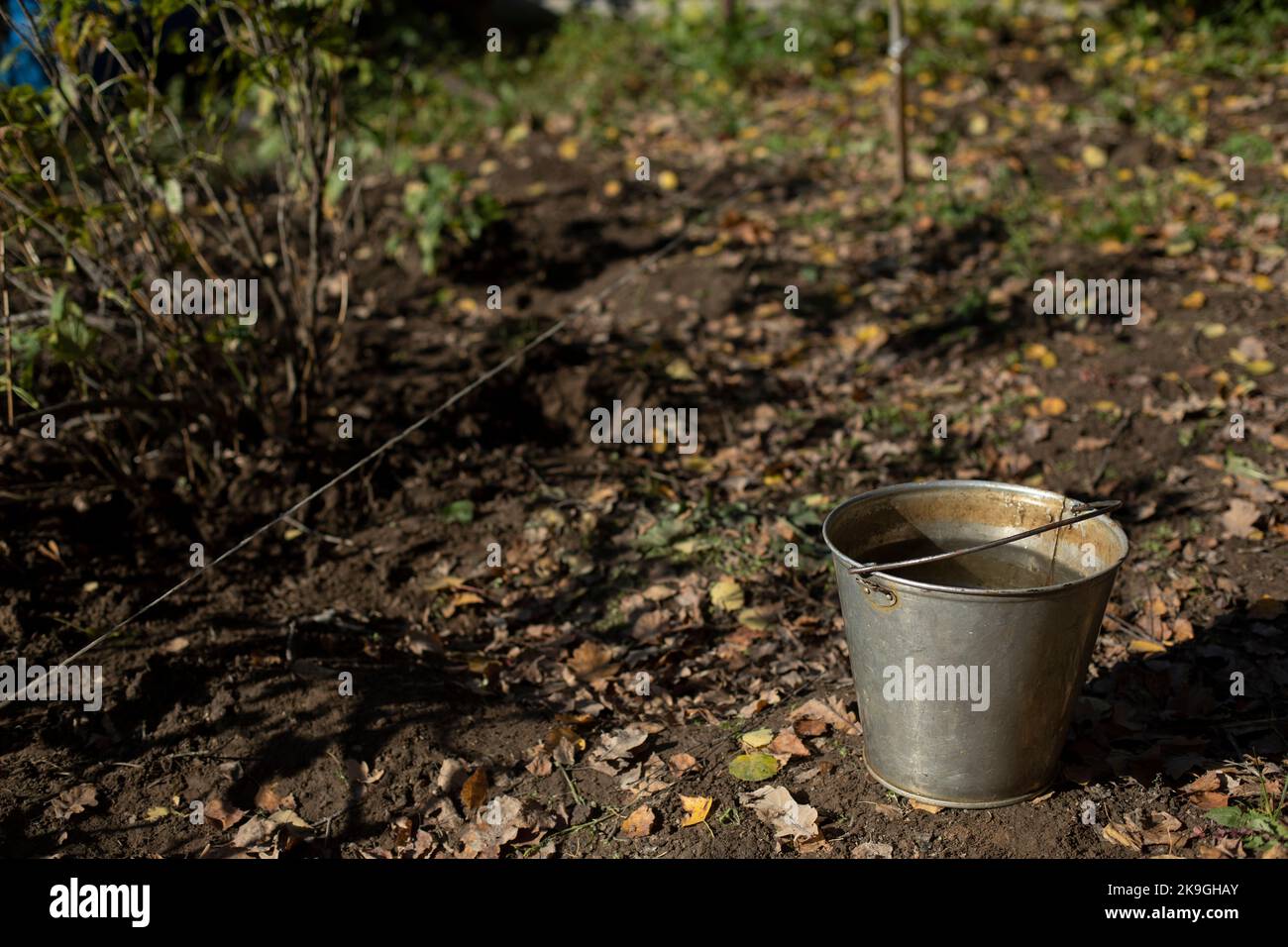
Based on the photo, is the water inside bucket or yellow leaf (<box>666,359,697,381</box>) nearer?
the water inside bucket

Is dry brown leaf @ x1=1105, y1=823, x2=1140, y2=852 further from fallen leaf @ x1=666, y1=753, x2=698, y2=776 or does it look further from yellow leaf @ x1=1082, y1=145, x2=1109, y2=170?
yellow leaf @ x1=1082, y1=145, x2=1109, y2=170

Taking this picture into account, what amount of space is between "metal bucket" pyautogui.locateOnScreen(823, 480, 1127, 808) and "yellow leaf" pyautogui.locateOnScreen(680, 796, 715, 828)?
0.44 meters

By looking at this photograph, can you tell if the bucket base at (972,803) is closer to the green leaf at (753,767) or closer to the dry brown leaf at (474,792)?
the green leaf at (753,767)

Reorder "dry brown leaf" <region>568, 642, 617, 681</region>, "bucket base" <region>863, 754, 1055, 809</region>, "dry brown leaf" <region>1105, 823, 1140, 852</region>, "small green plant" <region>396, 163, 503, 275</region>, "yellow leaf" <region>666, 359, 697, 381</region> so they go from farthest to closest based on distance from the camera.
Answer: "small green plant" <region>396, 163, 503, 275</region>, "yellow leaf" <region>666, 359, 697, 381</region>, "dry brown leaf" <region>568, 642, 617, 681</region>, "bucket base" <region>863, 754, 1055, 809</region>, "dry brown leaf" <region>1105, 823, 1140, 852</region>

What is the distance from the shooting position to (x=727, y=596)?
4.03 meters

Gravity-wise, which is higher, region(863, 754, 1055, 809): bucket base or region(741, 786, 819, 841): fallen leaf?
region(863, 754, 1055, 809): bucket base

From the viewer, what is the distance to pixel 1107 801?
2.93m

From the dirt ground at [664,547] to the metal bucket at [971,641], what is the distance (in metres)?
0.14

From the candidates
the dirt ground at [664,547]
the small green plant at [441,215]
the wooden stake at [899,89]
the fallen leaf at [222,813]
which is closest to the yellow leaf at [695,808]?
the dirt ground at [664,547]

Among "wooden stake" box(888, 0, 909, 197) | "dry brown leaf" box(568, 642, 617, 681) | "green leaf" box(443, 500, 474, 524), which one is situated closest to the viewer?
"dry brown leaf" box(568, 642, 617, 681)

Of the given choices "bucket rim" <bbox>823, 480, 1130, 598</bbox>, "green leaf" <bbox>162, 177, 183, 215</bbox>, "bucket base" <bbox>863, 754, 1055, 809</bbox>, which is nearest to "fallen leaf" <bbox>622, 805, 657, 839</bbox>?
"bucket base" <bbox>863, 754, 1055, 809</bbox>

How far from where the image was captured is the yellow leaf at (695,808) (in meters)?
3.02

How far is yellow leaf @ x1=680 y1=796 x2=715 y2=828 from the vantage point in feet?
9.91

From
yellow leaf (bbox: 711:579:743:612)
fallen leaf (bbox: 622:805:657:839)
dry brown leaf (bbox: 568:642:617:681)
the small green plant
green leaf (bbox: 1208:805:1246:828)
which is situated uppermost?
the small green plant
